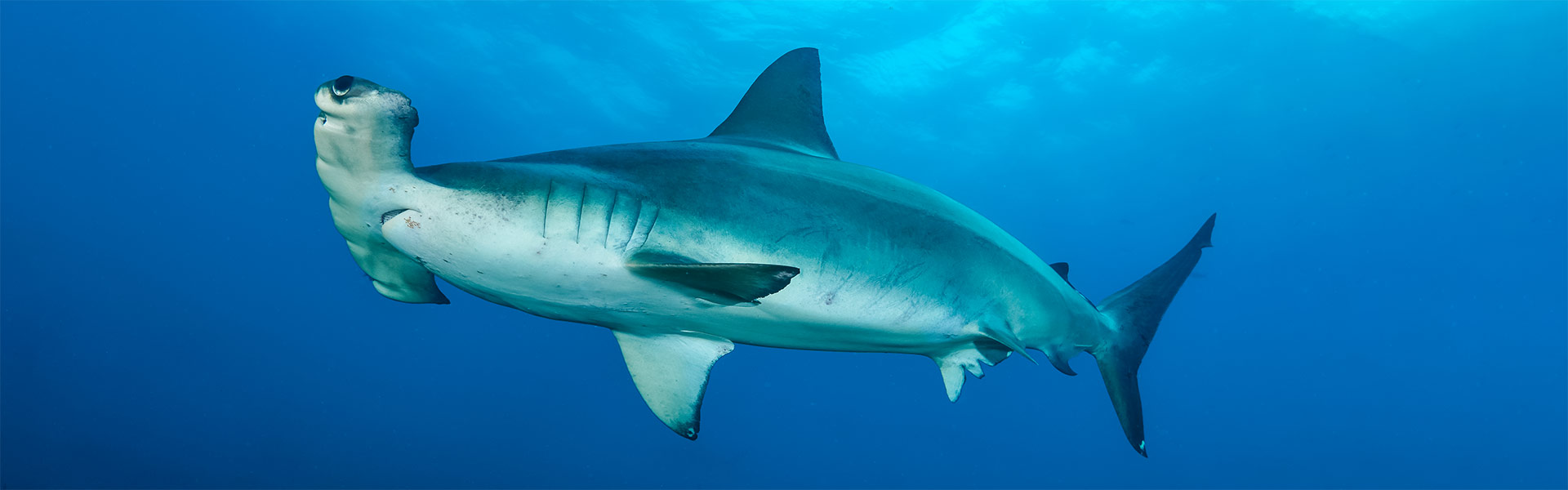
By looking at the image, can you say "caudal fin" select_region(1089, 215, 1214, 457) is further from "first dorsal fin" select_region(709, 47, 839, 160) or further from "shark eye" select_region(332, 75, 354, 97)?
"shark eye" select_region(332, 75, 354, 97)

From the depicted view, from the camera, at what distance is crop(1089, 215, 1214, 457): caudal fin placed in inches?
133

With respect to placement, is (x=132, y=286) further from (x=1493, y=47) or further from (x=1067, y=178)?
(x=1493, y=47)

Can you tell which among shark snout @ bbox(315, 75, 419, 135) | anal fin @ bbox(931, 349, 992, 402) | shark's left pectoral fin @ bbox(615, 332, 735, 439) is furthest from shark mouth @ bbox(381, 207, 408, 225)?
anal fin @ bbox(931, 349, 992, 402)

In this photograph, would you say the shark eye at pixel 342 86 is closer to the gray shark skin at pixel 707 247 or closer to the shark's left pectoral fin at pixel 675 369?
the gray shark skin at pixel 707 247

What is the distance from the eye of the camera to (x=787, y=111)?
10.9 feet

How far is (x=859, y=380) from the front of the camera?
43.2 metres

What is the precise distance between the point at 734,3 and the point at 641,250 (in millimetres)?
Answer: 19636

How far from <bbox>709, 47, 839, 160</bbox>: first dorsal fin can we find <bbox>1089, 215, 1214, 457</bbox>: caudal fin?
1.90 m

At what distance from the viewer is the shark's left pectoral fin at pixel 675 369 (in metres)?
3.01

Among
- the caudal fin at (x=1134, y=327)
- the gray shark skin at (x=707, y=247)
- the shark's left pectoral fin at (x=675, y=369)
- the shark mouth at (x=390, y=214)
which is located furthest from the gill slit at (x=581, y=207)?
the caudal fin at (x=1134, y=327)

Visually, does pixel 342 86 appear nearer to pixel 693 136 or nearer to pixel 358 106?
pixel 358 106

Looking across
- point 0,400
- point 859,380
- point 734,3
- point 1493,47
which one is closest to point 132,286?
point 0,400

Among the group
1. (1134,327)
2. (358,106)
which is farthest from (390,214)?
(1134,327)

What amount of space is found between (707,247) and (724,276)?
27cm
